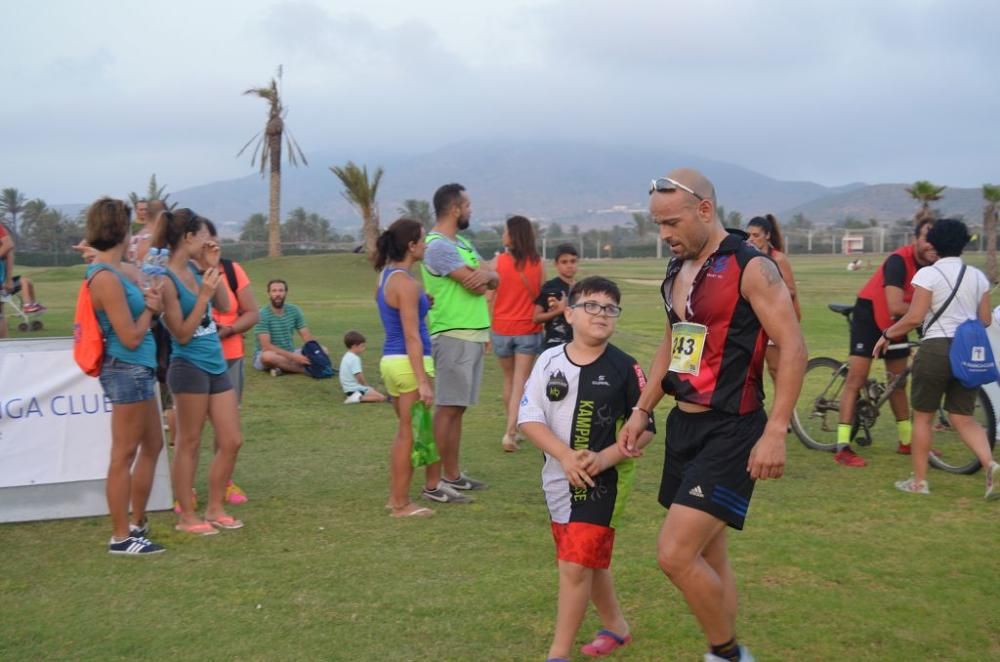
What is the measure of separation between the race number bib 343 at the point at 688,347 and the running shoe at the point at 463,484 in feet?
11.9

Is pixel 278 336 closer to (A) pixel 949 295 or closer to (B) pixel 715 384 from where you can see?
(A) pixel 949 295

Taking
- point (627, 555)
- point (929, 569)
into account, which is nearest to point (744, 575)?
point (627, 555)

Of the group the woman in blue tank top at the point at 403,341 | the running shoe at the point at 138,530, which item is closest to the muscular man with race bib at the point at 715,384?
the woman in blue tank top at the point at 403,341

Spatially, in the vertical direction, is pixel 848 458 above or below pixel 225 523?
above

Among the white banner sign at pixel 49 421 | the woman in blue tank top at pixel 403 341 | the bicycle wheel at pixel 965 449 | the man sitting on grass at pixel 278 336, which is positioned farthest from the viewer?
the man sitting on grass at pixel 278 336

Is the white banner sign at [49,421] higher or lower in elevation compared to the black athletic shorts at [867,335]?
lower

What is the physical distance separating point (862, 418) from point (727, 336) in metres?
5.31

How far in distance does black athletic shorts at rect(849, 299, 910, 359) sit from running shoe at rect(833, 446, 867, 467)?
0.84 meters

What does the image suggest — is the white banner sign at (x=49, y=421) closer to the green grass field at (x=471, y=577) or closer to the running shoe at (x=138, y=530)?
the green grass field at (x=471, y=577)

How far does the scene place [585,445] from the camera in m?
4.40

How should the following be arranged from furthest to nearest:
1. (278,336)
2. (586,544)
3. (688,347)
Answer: (278,336) < (586,544) < (688,347)

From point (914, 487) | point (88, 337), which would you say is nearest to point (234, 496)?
point (88, 337)

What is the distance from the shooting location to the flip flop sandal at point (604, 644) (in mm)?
4516

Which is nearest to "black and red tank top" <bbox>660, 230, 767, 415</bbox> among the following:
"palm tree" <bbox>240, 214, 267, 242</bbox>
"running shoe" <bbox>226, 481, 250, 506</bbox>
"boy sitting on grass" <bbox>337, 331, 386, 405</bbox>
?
"running shoe" <bbox>226, 481, 250, 506</bbox>
